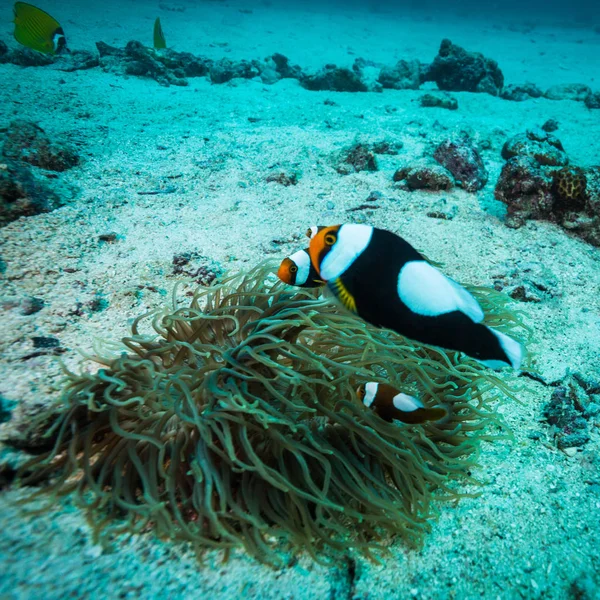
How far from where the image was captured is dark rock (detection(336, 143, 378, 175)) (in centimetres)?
547

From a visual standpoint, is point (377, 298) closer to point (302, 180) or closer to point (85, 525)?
point (85, 525)

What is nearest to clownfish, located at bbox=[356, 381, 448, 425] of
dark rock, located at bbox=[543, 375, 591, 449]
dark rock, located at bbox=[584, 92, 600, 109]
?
dark rock, located at bbox=[543, 375, 591, 449]

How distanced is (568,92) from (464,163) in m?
10.2

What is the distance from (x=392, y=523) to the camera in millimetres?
1756

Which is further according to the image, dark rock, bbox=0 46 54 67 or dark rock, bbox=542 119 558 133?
dark rock, bbox=542 119 558 133

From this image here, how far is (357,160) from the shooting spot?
18.0 ft

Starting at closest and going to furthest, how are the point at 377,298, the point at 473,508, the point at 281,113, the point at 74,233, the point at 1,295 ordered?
the point at 377,298
the point at 473,508
the point at 1,295
the point at 74,233
the point at 281,113

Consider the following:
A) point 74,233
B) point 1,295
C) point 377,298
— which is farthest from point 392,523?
point 74,233

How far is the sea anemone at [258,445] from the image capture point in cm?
160

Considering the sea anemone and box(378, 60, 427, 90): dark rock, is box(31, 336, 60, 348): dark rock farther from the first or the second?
box(378, 60, 427, 90): dark rock

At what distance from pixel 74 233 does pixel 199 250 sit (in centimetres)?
114

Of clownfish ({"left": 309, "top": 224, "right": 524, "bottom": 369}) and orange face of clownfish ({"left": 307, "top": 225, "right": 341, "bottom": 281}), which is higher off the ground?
orange face of clownfish ({"left": 307, "top": 225, "right": 341, "bottom": 281})

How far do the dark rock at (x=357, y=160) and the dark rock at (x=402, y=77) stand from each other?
7663mm

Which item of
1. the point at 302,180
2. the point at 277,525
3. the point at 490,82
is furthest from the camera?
the point at 490,82
